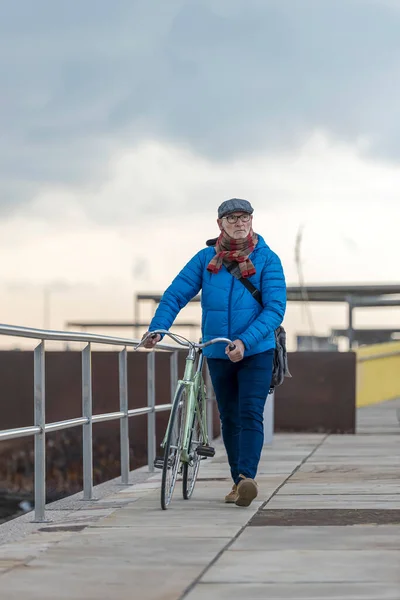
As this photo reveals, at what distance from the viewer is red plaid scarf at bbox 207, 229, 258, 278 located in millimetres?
7777

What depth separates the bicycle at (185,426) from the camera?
7.53m

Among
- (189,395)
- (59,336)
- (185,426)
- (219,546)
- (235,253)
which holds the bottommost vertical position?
(219,546)

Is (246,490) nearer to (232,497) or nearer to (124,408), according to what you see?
(232,497)

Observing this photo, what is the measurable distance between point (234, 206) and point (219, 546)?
2293 millimetres

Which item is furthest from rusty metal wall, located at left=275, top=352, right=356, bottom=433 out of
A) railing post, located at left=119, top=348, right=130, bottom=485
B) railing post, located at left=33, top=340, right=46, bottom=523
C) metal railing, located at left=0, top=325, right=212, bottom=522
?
railing post, located at left=33, top=340, right=46, bottom=523

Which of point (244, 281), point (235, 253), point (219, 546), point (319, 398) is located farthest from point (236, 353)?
point (319, 398)

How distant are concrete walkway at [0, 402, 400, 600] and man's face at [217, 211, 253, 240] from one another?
1.61 m

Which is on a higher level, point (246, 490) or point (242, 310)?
point (242, 310)

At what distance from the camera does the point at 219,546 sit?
20.4 ft

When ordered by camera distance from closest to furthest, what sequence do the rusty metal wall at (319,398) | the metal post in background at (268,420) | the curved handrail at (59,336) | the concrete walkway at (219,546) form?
1. the concrete walkway at (219,546)
2. the curved handrail at (59,336)
3. the metal post in background at (268,420)
4. the rusty metal wall at (319,398)

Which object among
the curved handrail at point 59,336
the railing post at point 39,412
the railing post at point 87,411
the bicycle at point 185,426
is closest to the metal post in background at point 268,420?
the curved handrail at point 59,336

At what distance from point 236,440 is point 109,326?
52.7 feet

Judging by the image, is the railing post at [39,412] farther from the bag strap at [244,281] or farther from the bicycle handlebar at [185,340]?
the bag strap at [244,281]

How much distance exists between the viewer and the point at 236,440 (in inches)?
322
